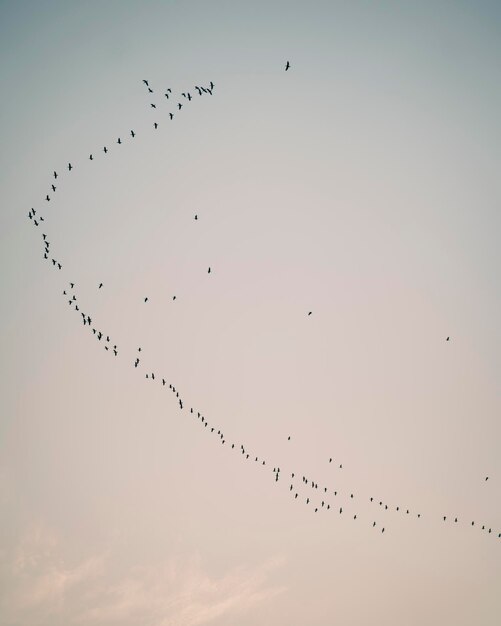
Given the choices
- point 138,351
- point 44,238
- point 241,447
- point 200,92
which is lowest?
point 241,447

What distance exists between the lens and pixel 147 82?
46625 mm

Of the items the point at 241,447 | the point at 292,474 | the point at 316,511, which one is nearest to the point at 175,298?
the point at 241,447

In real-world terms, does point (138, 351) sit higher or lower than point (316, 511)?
higher

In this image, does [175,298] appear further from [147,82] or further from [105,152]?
[147,82]

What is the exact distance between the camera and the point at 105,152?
47031mm

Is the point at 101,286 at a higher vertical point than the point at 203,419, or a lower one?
higher

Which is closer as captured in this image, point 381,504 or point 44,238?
point 44,238

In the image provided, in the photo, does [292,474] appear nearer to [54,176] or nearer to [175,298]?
[175,298]

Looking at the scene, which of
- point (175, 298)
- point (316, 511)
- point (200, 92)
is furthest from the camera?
point (316, 511)

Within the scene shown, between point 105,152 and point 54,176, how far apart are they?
176 inches

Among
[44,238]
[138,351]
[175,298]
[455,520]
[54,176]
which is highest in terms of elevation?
[54,176]

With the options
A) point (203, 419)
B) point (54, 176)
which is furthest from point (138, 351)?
point (54, 176)

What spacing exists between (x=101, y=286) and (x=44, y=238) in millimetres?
5977

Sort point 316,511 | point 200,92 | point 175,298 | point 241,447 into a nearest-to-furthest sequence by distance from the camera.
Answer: point 200,92, point 175,298, point 241,447, point 316,511
